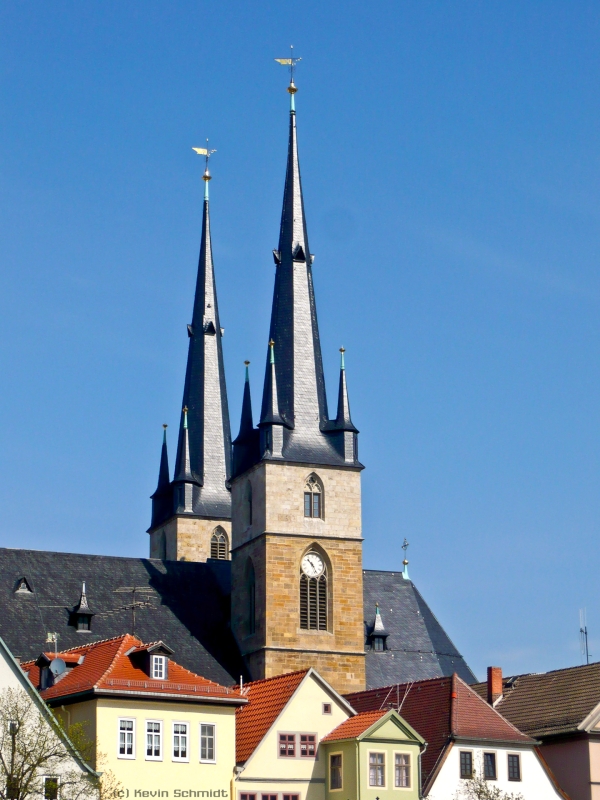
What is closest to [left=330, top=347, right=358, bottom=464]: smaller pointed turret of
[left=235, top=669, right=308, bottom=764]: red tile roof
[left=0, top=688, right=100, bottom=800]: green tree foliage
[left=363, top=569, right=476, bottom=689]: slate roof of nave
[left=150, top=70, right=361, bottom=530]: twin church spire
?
[left=150, top=70, right=361, bottom=530]: twin church spire

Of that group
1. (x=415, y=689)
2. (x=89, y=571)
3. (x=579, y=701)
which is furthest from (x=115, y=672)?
(x=89, y=571)

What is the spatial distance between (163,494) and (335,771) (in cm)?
3257

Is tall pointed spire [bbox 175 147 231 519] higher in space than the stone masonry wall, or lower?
higher

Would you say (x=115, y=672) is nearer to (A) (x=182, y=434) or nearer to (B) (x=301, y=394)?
(B) (x=301, y=394)

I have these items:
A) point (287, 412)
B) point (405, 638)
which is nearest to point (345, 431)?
point (287, 412)

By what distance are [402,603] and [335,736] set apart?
81.1 feet

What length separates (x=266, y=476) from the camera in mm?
67250

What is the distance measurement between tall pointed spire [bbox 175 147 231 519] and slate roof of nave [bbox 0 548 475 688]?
26.2ft

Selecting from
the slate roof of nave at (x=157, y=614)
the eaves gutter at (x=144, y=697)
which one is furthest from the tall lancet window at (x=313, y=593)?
the eaves gutter at (x=144, y=697)

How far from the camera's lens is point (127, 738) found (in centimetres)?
4731

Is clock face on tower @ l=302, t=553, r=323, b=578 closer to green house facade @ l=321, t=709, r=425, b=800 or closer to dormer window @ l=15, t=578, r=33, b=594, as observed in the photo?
dormer window @ l=15, t=578, r=33, b=594

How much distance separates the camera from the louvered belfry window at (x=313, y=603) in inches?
2625

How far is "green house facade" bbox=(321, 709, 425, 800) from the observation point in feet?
164

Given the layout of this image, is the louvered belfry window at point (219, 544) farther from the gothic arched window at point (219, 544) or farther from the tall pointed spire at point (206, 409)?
the tall pointed spire at point (206, 409)
